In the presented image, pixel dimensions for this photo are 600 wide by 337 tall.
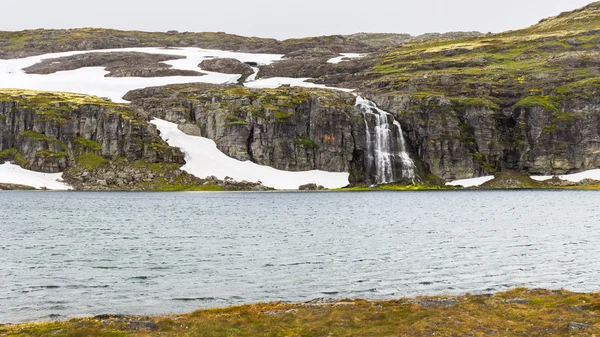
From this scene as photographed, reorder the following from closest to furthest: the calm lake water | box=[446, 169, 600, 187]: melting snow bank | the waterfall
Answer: the calm lake water
box=[446, 169, 600, 187]: melting snow bank
the waterfall

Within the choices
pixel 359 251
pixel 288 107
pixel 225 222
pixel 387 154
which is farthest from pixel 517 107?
pixel 359 251

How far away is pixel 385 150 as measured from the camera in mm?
161125

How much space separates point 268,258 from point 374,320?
19337 mm

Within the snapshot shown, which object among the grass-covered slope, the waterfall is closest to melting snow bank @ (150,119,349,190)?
the grass-covered slope

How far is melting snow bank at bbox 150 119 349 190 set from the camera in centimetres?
15025

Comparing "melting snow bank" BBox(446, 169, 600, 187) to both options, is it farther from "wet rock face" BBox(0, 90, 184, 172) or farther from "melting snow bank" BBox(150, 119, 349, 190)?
"wet rock face" BBox(0, 90, 184, 172)

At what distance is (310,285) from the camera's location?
3109cm

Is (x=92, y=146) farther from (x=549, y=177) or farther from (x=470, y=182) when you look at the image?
(x=549, y=177)

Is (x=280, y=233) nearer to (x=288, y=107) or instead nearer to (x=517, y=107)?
(x=288, y=107)

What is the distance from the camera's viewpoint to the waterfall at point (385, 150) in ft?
523

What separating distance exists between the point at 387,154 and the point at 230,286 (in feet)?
439

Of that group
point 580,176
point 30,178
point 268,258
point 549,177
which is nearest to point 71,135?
point 30,178

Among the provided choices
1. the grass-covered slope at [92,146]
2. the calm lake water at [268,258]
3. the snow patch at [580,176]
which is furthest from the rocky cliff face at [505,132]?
the calm lake water at [268,258]

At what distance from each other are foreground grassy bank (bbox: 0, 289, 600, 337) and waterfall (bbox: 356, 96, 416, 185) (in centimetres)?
13524
